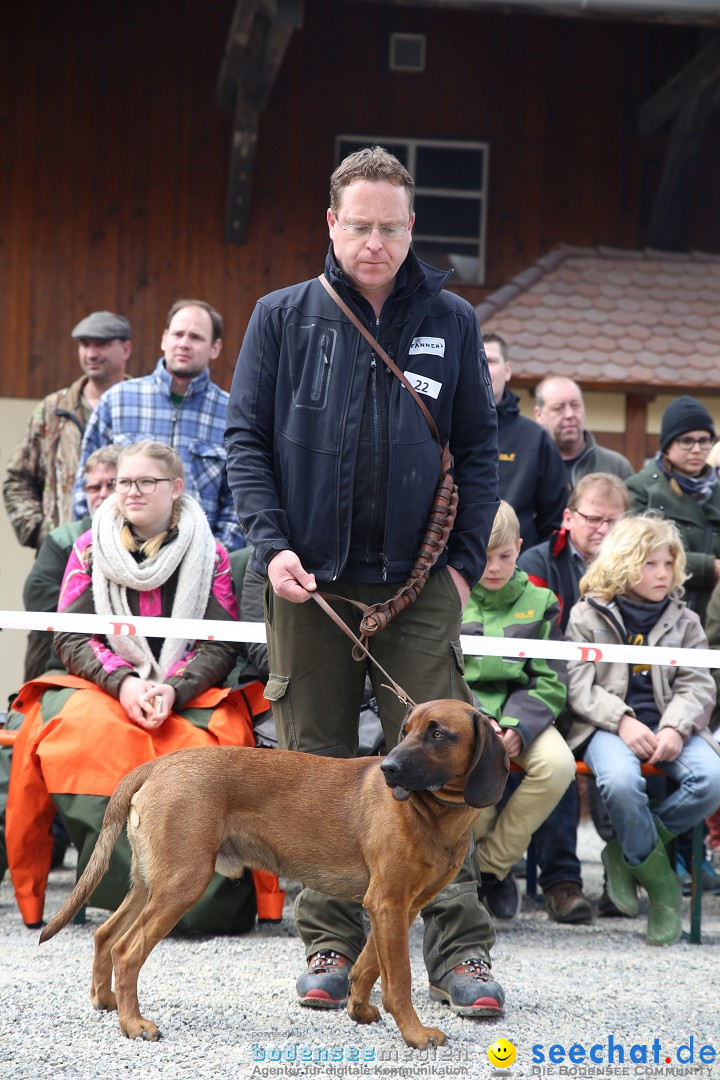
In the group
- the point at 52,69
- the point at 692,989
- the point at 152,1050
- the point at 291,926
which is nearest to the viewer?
the point at 152,1050

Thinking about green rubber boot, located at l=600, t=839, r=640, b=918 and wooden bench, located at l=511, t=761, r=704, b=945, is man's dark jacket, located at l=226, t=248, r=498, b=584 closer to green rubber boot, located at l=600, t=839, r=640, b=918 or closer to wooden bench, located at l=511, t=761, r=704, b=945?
wooden bench, located at l=511, t=761, r=704, b=945

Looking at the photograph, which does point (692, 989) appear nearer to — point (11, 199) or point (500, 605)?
point (500, 605)

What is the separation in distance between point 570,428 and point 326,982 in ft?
14.1

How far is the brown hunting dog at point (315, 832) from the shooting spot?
327 centimetres

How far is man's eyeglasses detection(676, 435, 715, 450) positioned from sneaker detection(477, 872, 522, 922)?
241 centimetres

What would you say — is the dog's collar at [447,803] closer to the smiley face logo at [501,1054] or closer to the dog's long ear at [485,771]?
the dog's long ear at [485,771]

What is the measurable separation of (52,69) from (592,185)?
5.08m

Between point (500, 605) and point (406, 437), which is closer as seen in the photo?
point (406, 437)

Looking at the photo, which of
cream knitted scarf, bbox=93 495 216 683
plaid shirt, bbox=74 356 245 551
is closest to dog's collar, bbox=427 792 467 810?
cream knitted scarf, bbox=93 495 216 683

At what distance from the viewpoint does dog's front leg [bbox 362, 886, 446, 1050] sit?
10.6 feet

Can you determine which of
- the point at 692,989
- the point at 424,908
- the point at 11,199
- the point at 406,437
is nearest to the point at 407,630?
the point at 406,437

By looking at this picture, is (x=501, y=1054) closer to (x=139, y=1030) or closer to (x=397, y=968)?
(x=397, y=968)

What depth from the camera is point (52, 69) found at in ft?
36.1

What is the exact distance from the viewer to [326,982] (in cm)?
359
